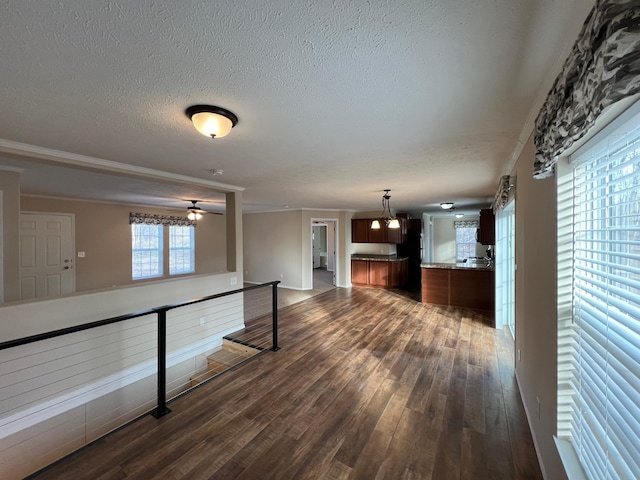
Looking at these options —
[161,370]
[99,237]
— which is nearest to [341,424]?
[161,370]

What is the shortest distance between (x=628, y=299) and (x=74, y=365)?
4.27 meters

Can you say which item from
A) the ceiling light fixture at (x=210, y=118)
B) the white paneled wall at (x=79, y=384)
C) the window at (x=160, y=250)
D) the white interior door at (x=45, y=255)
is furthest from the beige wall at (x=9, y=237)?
the window at (x=160, y=250)

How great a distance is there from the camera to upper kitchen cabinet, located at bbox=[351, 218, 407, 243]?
765 cm

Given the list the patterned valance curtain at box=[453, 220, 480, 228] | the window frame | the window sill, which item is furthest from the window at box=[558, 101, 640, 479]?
the patterned valance curtain at box=[453, 220, 480, 228]

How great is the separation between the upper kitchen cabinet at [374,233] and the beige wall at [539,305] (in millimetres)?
5132

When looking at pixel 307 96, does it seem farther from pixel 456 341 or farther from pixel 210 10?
pixel 456 341

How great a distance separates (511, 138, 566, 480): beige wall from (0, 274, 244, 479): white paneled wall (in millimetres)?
3986

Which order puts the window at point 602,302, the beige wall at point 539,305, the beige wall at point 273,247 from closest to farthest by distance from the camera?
the window at point 602,302, the beige wall at point 539,305, the beige wall at point 273,247

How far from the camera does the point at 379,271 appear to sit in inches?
302

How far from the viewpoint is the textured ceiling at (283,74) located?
102 cm

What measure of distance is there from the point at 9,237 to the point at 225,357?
118 inches

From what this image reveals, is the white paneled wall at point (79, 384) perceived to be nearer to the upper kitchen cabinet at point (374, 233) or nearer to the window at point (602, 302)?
the window at point (602, 302)

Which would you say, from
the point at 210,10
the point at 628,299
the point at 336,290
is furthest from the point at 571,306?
the point at 336,290

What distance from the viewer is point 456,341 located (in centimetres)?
384
